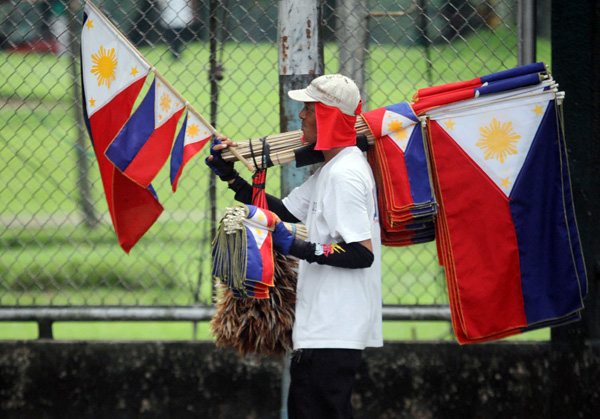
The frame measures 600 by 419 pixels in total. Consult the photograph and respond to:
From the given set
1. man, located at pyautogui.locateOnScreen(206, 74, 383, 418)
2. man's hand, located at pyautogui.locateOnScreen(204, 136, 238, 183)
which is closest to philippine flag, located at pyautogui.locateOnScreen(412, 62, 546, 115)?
man, located at pyautogui.locateOnScreen(206, 74, 383, 418)

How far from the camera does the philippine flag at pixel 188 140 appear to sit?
2875 mm

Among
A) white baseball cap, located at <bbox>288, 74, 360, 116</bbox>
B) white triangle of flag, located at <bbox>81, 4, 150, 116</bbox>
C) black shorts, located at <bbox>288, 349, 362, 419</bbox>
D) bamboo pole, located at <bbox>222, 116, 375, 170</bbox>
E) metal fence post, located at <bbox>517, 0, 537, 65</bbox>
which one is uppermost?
metal fence post, located at <bbox>517, 0, 537, 65</bbox>

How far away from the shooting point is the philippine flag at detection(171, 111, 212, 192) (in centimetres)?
288

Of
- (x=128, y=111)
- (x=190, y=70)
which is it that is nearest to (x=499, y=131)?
(x=128, y=111)

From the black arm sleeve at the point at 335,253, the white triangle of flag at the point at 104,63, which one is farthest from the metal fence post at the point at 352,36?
the black arm sleeve at the point at 335,253

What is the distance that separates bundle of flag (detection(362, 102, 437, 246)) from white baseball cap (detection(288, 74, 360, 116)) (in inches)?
7.6

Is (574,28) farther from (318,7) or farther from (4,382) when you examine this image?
(4,382)

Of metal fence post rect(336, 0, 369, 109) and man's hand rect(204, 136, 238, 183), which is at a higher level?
metal fence post rect(336, 0, 369, 109)

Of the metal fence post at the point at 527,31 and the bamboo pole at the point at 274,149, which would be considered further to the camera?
the metal fence post at the point at 527,31

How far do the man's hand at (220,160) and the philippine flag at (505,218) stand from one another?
2.84ft

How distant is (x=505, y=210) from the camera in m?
2.92

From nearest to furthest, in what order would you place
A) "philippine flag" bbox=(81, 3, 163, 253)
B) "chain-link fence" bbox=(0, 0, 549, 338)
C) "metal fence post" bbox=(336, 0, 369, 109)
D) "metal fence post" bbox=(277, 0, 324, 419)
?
"metal fence post" bbox=(277, 0, 324, 419) < "philippine flag" bbox=(81, 3, 163, 253) < "metal fence post" bbox=(336, 0, 369, 109) < "chain-link fence" bbox=(0, 0, 549, 338)

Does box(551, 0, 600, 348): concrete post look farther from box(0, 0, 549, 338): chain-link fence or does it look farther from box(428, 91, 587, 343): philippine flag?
box(428, 91, 587, 343): philippine flag

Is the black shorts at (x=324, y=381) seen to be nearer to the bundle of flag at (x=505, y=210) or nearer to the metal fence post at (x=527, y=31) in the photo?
the bundle of flag at (x=505, y=210)
